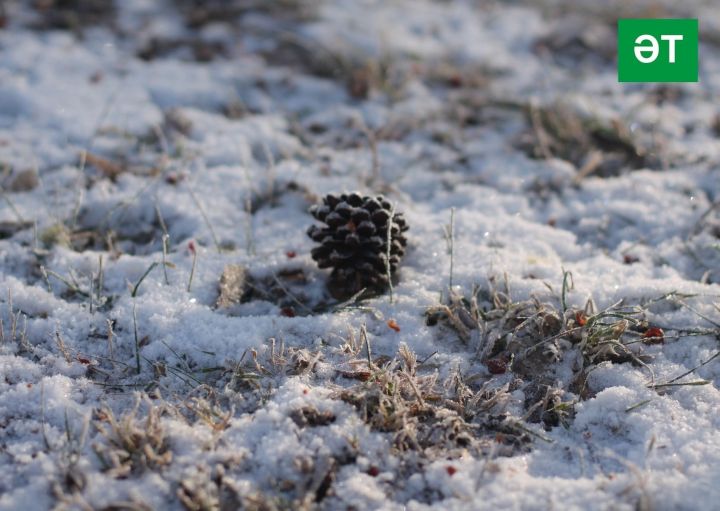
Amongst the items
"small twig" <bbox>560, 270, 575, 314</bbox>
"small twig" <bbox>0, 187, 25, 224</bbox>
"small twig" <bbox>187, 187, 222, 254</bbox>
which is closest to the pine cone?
"small twig" <bbox>187, 187, 222, 254</bbox>

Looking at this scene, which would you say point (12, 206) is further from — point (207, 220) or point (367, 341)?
point (367, 341)

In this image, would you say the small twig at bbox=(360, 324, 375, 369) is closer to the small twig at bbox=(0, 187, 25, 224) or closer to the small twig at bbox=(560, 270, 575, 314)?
the small twig at bbox=(560, 270, 575, 314)

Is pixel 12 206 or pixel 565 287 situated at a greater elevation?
pixel 12 206

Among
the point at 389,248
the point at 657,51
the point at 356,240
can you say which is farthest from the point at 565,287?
the point at 657,51

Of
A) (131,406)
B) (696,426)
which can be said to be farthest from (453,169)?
(131,406)

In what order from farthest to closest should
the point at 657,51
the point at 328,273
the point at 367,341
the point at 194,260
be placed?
the point at 657,51
the point at 328,273
the point at 194,260
the point at 367,341

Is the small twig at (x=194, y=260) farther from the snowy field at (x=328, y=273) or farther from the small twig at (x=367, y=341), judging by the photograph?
the small twig at (x=367, y=341)

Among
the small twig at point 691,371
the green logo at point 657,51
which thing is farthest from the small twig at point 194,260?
the green logo at point 657,51
